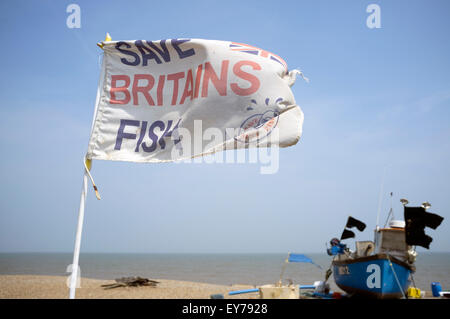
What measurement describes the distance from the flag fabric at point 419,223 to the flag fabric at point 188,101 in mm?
8692

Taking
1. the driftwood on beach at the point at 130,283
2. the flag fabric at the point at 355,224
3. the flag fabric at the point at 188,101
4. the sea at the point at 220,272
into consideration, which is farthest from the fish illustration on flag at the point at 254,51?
the driftwood on beach at the point at 130,283

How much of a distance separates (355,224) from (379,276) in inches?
146

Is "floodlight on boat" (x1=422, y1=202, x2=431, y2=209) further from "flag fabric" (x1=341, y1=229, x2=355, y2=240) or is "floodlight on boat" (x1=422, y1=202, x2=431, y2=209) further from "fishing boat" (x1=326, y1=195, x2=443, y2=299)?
"flag fabric" (x1=341, y1=229, x2=355, y2=240)

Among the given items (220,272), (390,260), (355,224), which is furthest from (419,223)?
(220,272)

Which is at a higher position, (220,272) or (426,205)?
(426,205)

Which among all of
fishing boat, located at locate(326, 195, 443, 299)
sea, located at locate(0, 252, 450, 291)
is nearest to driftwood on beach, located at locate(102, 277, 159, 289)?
sea, located at locate(0, 252, 450, 291)

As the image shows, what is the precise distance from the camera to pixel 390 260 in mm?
11859

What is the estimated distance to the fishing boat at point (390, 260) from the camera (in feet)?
37.6

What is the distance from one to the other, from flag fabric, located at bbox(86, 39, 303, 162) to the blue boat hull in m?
9.20

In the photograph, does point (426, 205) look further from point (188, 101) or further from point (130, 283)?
point (130, 283)

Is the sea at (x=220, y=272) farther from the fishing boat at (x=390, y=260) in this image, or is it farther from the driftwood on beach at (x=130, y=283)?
the driftwood on beach at (x=130, y=283)

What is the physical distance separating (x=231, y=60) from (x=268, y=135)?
1.40m
